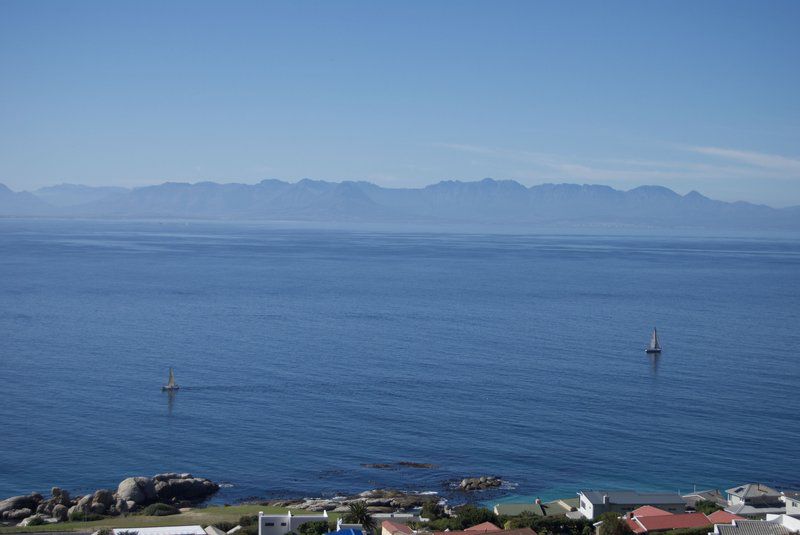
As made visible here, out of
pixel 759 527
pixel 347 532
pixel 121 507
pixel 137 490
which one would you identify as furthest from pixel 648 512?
pixel 121 507

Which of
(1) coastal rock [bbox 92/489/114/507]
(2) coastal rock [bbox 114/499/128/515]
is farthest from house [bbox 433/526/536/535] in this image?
(1) coastal rock [bbox 92/489/114/507]

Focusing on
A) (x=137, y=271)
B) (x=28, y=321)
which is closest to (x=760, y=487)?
(x=28, y=321)

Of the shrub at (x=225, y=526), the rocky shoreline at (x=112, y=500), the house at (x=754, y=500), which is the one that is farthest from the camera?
the rocky shoreline at (x=112, y=500)

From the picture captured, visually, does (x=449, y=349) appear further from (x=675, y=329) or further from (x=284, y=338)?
(x=675, y=329)

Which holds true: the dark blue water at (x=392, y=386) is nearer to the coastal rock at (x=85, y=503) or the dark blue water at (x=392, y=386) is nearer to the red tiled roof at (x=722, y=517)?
the coastal rock at (x=85, y=503)

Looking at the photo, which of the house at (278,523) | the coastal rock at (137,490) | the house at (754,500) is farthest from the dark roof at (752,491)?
the coastal rock at (137,490)

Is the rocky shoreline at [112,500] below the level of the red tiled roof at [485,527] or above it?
below

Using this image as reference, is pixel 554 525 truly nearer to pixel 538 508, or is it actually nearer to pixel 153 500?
pixel 538 508

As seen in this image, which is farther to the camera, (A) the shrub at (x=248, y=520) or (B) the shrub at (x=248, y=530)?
(A) the shrub at (x=248, y=520)
